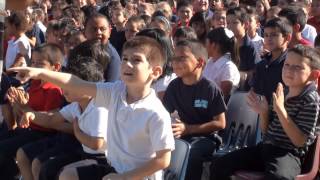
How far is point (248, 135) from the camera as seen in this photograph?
453 cm

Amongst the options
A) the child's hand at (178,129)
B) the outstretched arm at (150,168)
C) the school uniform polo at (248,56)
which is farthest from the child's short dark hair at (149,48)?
the school uniform polo at (248,56)

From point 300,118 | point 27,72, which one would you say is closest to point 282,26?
point 300,118

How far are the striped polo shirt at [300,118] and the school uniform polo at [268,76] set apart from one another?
2.59 ft

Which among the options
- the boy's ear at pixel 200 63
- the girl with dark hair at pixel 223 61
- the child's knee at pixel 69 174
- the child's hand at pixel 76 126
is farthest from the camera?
the girl with dark hair at pixel 223 61

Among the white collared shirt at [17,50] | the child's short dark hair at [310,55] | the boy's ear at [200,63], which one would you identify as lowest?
the white collared shirt at [17,50]

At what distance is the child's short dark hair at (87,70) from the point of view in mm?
4223

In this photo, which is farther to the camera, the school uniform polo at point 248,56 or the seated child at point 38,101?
the school uniform polo at point 248,56

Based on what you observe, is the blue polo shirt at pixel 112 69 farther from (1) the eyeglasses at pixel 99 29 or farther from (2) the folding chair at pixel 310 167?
(2) the folding chair at pixel 310 167

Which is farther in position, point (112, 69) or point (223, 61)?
point (223, 61)

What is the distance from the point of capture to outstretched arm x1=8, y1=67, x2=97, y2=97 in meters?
2.90

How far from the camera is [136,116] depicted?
10.8 ft

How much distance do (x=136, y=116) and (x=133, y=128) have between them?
0.06 meters

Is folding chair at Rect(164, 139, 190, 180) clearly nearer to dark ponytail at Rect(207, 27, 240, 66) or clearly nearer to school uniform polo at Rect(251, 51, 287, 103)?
school uniform polo at Rect(251, 51, 287, 103)

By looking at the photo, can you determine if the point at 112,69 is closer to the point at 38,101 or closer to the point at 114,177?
the point at 38,101
